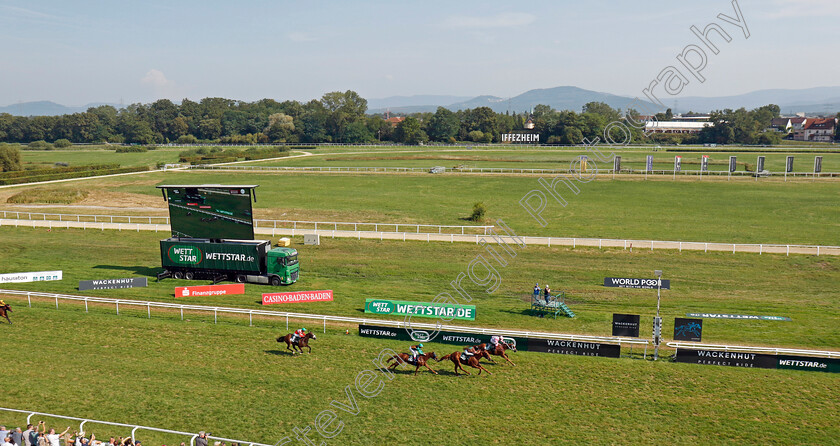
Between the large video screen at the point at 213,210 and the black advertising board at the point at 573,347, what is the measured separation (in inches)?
625

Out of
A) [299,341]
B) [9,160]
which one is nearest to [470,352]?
[299,341]

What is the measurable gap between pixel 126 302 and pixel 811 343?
26971mm

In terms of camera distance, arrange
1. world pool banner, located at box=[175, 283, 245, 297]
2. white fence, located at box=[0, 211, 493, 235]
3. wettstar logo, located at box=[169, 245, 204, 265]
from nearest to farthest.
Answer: world pool banner, located at box=[175, 283, 245, 297], wettstar logo, located at box=[169, 245, 204, 265], white fence, located at box=[0, 211, 493, 235]

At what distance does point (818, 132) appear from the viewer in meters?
166

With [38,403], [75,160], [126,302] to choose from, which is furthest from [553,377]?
[75,160]

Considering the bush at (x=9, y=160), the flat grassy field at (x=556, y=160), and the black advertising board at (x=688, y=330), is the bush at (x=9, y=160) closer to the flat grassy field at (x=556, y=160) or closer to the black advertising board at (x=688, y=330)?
the flat grassy field at (x=556, y=160)

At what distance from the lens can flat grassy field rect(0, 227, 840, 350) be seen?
23891 mm

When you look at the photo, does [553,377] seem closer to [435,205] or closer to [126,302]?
[126,302]

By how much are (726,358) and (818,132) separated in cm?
18197

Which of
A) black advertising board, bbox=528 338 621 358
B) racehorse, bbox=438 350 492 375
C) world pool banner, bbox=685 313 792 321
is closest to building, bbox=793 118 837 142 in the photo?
world pool banner, bbox=685 313 792 321

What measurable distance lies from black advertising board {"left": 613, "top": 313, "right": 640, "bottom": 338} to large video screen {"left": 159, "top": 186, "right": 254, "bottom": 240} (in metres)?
17.8

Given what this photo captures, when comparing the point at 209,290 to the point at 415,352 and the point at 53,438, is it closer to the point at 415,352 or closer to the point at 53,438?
the point at 415,352

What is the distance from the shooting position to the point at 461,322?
23.9 m

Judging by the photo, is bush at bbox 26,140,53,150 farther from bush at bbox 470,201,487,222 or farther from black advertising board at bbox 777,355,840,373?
black advertising board at bbox 777,355,840,373
